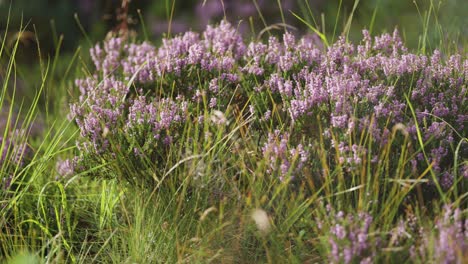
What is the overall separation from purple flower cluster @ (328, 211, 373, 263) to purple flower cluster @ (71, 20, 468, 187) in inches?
12.1

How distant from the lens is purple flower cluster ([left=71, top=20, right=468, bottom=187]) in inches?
112

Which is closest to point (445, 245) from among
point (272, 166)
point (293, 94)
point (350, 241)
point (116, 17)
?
point (350, 241)

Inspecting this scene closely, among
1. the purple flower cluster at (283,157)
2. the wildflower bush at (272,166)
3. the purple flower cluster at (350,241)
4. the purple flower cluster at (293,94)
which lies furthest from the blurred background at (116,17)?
the purple flower cluster at (350,241)

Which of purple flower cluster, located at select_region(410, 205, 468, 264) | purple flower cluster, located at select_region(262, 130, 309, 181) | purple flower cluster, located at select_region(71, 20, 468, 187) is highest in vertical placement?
purple flower cluster, located at select_region(71, 20, 468, 187)

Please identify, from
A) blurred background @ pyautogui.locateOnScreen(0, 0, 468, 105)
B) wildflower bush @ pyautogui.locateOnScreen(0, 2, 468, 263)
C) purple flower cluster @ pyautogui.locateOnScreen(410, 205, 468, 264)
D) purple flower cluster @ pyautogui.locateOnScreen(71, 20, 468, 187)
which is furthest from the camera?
blurred background @ pyautogui.locateOnScreen(0, 0, 468, 105)

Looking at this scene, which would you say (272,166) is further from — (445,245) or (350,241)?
(445,245)

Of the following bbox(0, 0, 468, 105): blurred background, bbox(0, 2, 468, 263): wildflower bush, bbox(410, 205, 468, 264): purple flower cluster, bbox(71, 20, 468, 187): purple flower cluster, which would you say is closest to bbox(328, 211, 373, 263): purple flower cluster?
bbox(0, 2, 468, 263): wildflower bush

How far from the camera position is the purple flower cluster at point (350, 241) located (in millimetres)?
2338

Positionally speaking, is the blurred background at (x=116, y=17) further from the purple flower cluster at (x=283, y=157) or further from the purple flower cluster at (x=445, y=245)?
the purple flower cluster at (x=445, y=245)

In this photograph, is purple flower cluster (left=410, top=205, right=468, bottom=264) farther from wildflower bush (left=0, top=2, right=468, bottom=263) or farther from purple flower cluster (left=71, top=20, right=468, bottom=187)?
purple flower cluster (left=71, top=20, right=468, bottom=187)

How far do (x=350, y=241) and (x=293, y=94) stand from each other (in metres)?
1.08

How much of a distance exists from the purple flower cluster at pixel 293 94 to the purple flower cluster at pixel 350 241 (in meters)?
0.31

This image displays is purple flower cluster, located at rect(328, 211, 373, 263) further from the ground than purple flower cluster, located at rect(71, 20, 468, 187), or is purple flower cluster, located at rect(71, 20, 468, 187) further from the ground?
purple flower cluster, located at rect(71, 20, 468, 187)

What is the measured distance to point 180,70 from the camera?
3502mm
